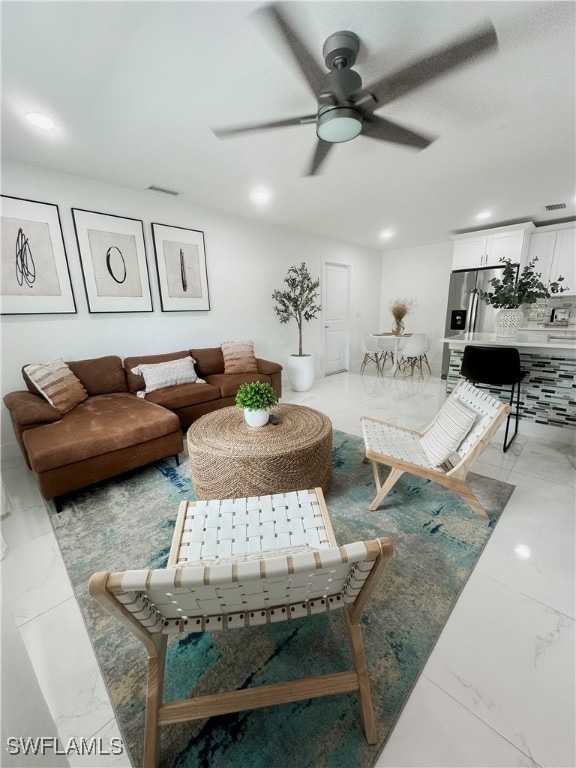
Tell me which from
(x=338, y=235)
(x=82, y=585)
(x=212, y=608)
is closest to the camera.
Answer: (x=212, y=608)

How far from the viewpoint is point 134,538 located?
1.73 m

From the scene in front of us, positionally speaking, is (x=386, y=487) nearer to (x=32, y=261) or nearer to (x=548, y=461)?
(x=548, y=461)

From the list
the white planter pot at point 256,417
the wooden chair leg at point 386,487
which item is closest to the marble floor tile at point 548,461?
the wooden chair leg at point 386,487

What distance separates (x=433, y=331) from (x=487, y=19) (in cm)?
518

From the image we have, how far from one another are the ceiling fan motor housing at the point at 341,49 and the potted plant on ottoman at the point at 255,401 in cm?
174

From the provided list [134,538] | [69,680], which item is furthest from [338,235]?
[69,680]

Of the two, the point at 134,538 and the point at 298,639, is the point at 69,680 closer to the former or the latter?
the point at 134,538

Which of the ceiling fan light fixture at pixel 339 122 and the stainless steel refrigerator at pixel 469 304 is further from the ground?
the ceiling fan light fixture at pixel 339 122

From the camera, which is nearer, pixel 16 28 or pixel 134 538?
pixel 16 28

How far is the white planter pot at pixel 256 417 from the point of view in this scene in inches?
80.7

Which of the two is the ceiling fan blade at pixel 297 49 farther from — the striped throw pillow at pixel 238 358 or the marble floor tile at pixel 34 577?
the marble floor tile at pixel 34 577

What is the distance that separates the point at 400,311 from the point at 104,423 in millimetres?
5585

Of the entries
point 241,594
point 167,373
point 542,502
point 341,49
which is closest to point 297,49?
point 341,49

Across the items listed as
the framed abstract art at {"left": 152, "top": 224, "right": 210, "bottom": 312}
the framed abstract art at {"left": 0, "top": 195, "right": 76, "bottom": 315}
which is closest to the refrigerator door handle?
the framed abstract art at {"left": 152, "top": 224, "right": 210, "bottom": 312}
